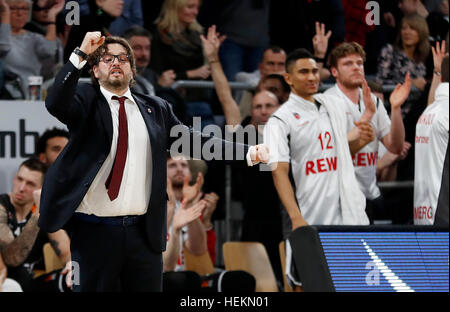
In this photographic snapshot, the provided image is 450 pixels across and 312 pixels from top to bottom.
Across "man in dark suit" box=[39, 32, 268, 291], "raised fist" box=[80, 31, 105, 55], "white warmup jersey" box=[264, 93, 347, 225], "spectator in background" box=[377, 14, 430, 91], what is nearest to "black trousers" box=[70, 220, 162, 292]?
"man in dark suit" box=[39, 32, 268, 291]

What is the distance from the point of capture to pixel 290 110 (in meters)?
5.79

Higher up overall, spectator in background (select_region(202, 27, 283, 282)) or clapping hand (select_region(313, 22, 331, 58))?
clapping hand (select_region(313, 22, 331, 58))

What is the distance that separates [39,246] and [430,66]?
300 cm

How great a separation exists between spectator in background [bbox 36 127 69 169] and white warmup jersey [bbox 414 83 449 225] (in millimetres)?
2459

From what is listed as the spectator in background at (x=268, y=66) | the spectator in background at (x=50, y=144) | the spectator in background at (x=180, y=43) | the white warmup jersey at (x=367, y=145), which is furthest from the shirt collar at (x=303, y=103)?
the spectator in background at (x=50, y=144)

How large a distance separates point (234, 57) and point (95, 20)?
134cm

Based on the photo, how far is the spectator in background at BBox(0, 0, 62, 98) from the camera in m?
5.81

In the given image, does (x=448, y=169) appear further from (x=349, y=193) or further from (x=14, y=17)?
(x=14, y=17)

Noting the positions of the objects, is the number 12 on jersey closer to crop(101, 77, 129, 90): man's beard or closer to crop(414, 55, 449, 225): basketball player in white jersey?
crop(414, 55, 449, 225): basketball player in white jersey

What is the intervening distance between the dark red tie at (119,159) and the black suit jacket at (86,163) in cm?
5

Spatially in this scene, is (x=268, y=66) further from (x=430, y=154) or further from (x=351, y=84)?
(x=430, y=154)

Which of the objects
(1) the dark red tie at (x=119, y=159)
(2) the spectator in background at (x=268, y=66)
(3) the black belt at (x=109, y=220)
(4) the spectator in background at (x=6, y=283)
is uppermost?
(2) the spectator in background at (x=268, y=66)

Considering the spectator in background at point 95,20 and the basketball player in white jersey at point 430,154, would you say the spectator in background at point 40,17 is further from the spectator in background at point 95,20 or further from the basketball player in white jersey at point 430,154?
the basketball player in white jersey at point 430,154

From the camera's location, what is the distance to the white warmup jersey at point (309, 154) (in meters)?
5.68
